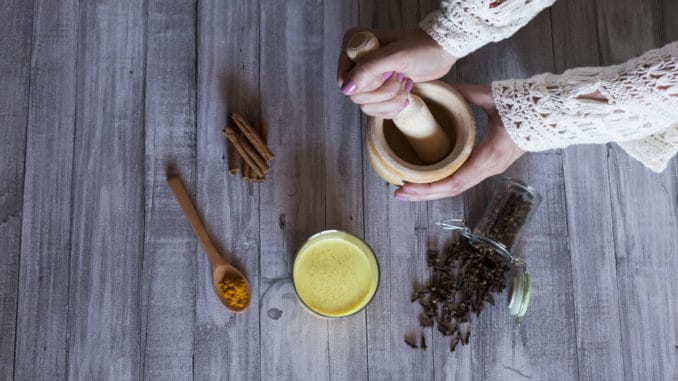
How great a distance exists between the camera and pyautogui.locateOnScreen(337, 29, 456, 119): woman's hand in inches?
29.4

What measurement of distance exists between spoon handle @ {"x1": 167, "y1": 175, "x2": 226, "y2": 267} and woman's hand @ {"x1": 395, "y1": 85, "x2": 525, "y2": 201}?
40 centimetres

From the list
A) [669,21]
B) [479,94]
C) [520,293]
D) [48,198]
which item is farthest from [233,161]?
[669,21]

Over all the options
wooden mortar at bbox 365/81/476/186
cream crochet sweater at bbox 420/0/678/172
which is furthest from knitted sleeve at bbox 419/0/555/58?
wooden mortar at bbox 365/81/476/186

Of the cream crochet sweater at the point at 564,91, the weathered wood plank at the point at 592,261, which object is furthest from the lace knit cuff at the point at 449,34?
the weathered wood plank at the point at 592,261

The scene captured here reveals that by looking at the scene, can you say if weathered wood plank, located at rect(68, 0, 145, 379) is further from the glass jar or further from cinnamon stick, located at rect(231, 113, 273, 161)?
Answer: the glass jar

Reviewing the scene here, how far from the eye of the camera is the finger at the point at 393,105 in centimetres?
81

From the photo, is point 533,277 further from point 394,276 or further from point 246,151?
point 246,151

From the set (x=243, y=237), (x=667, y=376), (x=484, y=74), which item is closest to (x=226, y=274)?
(x=243, y=237)

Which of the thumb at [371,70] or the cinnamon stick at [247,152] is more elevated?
the thumb at [371,70]

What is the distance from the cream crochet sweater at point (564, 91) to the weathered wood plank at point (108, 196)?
2.27ft

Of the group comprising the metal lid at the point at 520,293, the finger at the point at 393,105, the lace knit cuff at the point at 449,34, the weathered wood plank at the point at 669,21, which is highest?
the weathered wood plank at the point at 669,21

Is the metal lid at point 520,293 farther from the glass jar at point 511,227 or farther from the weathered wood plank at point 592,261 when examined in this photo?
the weathered wood plank at point 592,261

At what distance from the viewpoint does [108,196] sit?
1.17 meters

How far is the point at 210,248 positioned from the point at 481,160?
58 centimetres
